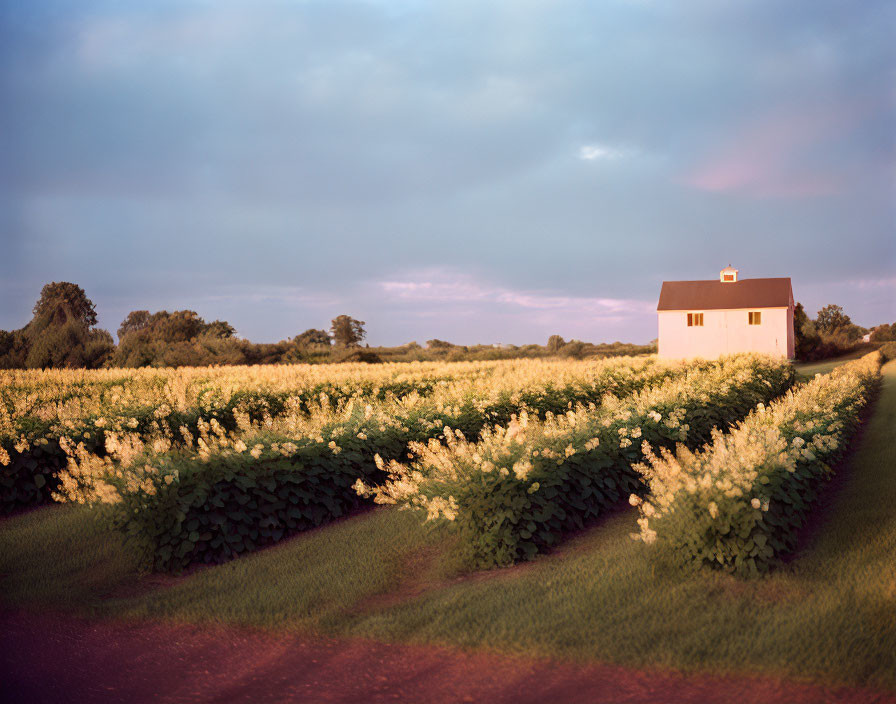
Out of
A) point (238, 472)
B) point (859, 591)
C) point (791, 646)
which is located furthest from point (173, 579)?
point (859, 591)

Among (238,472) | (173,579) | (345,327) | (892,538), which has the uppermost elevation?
(345,327)

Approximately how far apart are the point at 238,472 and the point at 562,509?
3887 millimetres

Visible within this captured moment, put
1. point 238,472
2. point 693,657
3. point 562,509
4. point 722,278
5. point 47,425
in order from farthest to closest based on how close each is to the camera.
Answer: point 722,278 < point 47,425 < point 238,472 < point 562,509 < point 693,657

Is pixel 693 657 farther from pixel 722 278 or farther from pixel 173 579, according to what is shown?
pixel 722 278

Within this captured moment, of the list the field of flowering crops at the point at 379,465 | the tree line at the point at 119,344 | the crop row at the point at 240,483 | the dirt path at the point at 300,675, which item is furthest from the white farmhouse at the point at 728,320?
the dirt path at the point at 300,675

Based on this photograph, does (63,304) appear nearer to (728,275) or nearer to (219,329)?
(219,329)

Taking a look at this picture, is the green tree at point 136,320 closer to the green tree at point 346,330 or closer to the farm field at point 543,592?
the green tree at point 346,330

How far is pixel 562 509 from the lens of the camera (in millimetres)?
7320

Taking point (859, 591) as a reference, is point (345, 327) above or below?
above

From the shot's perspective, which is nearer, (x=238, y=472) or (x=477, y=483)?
(x=477, y=483)

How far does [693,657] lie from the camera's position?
4672 millimetres

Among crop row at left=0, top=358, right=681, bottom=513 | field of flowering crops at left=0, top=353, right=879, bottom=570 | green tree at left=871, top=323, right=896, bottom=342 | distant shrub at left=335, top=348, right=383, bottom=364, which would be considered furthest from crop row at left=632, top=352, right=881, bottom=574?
green tree at left=871, top=323, right=896, bottom=342

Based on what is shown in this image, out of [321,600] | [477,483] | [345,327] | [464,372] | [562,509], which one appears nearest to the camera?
[321,600]

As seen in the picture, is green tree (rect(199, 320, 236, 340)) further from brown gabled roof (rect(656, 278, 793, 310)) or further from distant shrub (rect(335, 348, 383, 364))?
brown gabled roof (rect(656, 278, 793, 310))
